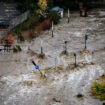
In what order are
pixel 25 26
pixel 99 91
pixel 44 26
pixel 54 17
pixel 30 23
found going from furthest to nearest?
pixel 54 17, pixel 30 23, pixel 25 26, pixel 44 26, pixel 99 91

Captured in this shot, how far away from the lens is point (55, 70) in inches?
792

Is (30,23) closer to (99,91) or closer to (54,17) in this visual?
(54,17)

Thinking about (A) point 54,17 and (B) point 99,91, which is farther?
(A) point 54,17

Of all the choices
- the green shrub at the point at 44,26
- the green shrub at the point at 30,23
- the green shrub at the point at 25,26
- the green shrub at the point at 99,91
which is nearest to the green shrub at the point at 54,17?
the green shrub at the point at 44,26

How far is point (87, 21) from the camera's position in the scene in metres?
31.2

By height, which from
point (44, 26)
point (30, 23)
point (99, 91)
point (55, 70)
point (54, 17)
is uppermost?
point (54, 17)

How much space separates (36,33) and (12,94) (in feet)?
37.5

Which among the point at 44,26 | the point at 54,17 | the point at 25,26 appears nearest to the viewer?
the point at 44,26

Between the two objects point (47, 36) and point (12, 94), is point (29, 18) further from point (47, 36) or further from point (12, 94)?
point (12, 94)

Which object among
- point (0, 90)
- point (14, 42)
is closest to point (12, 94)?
point (0, 90)

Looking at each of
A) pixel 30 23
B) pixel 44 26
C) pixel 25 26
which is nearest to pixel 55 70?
pixel 44 26

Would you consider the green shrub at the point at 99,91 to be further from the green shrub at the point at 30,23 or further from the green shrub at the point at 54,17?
the green shrub at the point at 54,17

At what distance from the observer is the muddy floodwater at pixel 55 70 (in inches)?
658

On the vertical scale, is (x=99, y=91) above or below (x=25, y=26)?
below
